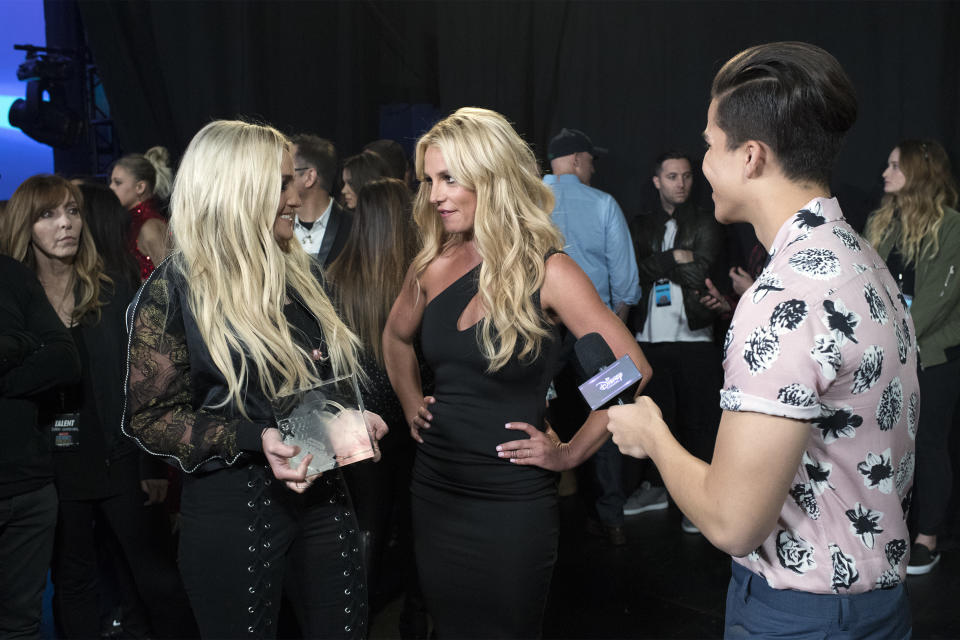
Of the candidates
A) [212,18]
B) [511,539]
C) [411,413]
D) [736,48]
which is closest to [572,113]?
[736,48]

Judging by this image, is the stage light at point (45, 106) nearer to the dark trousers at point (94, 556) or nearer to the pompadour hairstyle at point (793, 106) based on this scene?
the dark trousers at point (94, 556)

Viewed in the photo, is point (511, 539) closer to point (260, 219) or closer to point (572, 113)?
point (260, 219)

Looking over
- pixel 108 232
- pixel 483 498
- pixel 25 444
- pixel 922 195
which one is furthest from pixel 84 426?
pixel 922 195

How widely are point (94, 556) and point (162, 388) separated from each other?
1.37 metres

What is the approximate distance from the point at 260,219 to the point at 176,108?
423 cm

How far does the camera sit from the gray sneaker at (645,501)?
14.2 feet

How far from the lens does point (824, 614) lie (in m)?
1.13

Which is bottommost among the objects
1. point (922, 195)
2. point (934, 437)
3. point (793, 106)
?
point (934, 437)

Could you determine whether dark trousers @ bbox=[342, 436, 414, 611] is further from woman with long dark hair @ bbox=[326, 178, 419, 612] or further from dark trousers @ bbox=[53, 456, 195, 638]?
dark trousers @ bbox=[53, 456, 195, 638]

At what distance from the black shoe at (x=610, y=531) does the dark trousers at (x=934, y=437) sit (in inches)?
50.2

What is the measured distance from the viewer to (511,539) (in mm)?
1952

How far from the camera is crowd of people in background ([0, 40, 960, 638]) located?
1671 mm

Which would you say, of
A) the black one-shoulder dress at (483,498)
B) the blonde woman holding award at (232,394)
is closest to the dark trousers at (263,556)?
the blonde woman holding award at (232,394)

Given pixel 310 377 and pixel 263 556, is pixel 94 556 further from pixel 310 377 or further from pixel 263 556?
pixel 310 377
